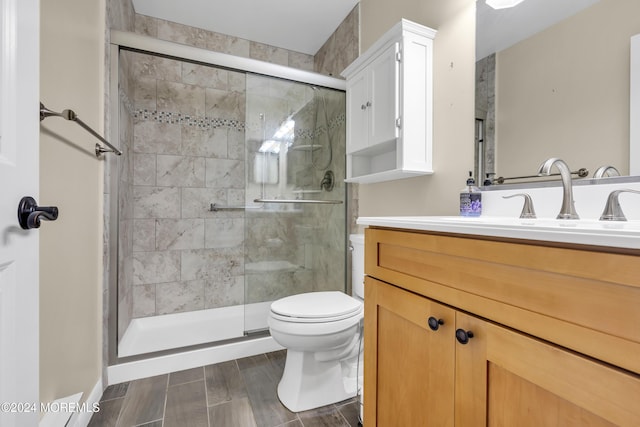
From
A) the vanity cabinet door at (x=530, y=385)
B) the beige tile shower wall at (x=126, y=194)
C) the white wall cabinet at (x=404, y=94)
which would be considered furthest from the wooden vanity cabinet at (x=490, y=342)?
the beige tile shower wall at (x=126, y=194)

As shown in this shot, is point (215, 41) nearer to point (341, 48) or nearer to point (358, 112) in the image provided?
point (341, 48)

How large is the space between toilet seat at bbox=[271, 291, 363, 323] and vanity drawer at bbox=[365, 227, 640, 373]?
27.5 inches

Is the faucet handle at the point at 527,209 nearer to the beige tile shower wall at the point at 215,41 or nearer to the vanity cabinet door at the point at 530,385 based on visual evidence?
the vanity cabinet door at the point at 530,385

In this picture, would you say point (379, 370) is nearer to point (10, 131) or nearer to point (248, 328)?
point (10, 131)

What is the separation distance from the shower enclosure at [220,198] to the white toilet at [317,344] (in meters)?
0.65

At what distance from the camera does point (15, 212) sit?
55 centimetres

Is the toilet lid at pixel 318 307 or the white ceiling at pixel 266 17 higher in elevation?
the white ceiling at pixel 266 17

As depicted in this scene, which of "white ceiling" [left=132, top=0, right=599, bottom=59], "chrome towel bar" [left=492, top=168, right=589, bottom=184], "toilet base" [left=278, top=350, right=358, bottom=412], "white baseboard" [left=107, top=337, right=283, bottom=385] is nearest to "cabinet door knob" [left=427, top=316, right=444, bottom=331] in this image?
"chrome towel bar" [left=492, top=168, right=589, bottom=184]

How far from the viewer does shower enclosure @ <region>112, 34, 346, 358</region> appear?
2102 millimetres

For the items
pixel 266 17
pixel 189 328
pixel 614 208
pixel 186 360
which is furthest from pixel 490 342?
pixel 266 17

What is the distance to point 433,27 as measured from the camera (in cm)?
141

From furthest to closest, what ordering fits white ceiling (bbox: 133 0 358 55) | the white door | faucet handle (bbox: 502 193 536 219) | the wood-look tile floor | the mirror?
white ceiling (bbox: 133 0 358 55), the wood-look tile floor, faucet handle (bbox: 502 193 536 219), the mirror, the white door

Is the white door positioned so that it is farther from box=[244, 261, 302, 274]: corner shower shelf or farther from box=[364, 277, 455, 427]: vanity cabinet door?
box=[244, 261, 302, 274]: corner shower shelf

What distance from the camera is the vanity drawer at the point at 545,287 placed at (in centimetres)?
41
